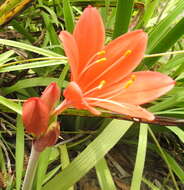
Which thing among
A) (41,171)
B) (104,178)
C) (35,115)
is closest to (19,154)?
(41,171)

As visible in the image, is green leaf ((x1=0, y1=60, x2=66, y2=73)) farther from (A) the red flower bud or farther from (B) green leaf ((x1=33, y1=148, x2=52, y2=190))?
(A) the red flower bud

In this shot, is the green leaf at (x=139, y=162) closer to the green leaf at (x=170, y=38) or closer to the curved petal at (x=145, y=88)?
the green leaf at (x=170, y=38)

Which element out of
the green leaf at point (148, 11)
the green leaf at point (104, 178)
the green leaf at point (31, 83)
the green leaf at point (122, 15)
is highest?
the green leaf at point (148, 11)

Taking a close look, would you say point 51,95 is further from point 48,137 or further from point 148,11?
point 148,11

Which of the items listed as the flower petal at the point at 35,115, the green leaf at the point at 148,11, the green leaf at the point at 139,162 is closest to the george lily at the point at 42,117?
the flower petal at the point at 35,115

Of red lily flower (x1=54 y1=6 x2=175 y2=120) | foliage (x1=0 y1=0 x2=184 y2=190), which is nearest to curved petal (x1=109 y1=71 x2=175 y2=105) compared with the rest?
red lily flower (x1=54 y1=6 x2=175 y2=120)

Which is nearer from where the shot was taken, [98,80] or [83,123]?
[98,80]

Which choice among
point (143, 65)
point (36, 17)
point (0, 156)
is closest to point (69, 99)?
point (0, 156)
